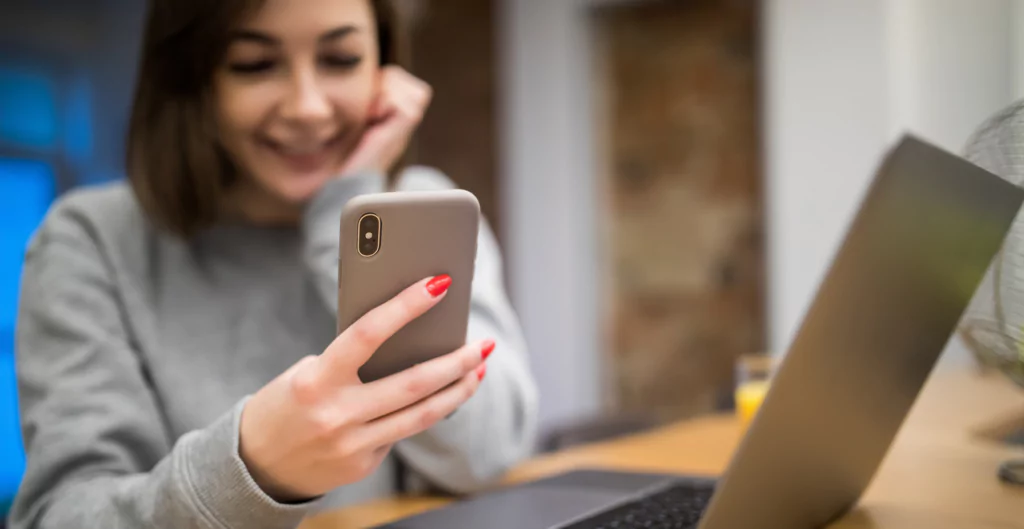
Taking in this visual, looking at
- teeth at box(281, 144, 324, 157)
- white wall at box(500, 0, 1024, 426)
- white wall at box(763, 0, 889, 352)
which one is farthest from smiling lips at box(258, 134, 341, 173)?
white wall at box(763, 0, 889, 352)

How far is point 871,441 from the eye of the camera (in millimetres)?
606

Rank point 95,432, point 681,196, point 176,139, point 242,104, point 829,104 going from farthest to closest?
point 681,196 < point 829,104 < point 176,139 < point 242,104 < point 95,432

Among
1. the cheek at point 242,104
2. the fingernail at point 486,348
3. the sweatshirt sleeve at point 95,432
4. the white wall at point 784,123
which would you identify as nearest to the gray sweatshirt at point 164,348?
the sweatshirt sleeve at point 95,432

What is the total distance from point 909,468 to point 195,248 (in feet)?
2.63

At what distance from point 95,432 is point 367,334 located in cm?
37

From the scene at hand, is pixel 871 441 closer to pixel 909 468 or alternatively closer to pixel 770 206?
pixel 909 468

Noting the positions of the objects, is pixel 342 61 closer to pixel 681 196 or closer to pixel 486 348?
pixel 486 348

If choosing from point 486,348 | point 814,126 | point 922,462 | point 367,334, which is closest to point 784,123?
point 814,126

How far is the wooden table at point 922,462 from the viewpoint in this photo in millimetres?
667

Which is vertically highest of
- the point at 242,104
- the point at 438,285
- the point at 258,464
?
the point at 242,104

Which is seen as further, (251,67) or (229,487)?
(251,67)

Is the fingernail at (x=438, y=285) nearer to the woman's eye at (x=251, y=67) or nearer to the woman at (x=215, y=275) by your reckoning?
the woman at (x=215, y=275)

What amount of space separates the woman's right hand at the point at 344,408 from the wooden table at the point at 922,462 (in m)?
0.16

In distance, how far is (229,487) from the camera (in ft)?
1.80
